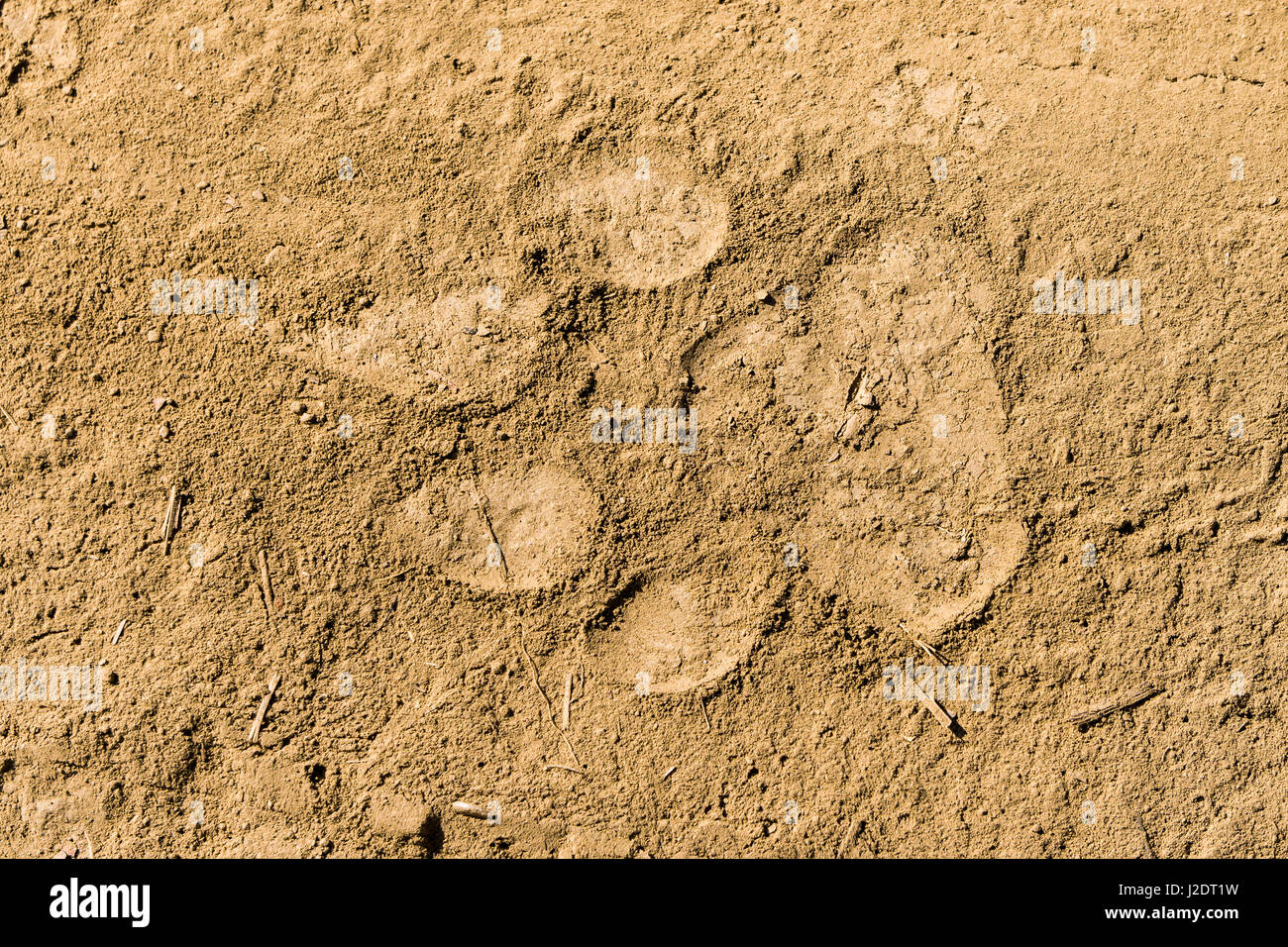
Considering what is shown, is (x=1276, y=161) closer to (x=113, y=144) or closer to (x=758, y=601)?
(x=758, y=601)

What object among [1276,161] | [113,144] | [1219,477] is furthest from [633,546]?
[1276,161]

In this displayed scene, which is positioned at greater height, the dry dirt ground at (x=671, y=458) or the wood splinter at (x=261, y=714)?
the dry dirt ground at (x=671, y=458)

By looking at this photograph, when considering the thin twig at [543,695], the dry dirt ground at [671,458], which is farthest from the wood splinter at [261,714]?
the thin twig at [543,695]

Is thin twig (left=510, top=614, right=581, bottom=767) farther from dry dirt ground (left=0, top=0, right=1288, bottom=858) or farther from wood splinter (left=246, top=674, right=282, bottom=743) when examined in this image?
wood splinter (left=246, top=674, right=282, bottom=743)

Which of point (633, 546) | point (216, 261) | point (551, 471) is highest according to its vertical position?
point (216, 261)

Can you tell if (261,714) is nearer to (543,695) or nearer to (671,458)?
(543,695)

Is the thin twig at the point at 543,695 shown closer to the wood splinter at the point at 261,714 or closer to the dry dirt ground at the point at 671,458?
the dry dirt ground at the point at 671,458
